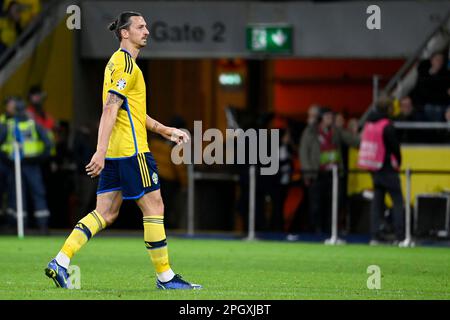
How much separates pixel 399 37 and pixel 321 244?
6359 mm

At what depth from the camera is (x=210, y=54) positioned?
88.4 feet

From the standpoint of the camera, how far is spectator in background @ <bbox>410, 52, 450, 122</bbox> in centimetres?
2394

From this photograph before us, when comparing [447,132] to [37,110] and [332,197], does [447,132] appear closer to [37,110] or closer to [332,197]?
[332,197]

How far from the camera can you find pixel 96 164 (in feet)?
37.9

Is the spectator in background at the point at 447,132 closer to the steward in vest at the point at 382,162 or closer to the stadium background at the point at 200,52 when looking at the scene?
the stadium background at the point at 200,52

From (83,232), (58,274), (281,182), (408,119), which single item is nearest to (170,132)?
(83,232)

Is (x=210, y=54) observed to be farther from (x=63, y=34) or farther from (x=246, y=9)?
(x=63, y=34)

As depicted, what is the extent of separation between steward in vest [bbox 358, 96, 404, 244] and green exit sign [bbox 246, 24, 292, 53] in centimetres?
521

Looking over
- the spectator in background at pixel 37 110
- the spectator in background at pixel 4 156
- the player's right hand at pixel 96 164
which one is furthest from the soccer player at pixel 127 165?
the spectator in background at pixel 37 110

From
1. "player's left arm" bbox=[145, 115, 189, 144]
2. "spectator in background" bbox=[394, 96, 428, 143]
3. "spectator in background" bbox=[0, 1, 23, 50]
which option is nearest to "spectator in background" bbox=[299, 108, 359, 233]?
"spectator in background" bbox=[394, 96, 428, 143]

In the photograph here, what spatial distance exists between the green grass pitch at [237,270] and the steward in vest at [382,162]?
0.82 m

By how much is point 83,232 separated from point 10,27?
1640cm
